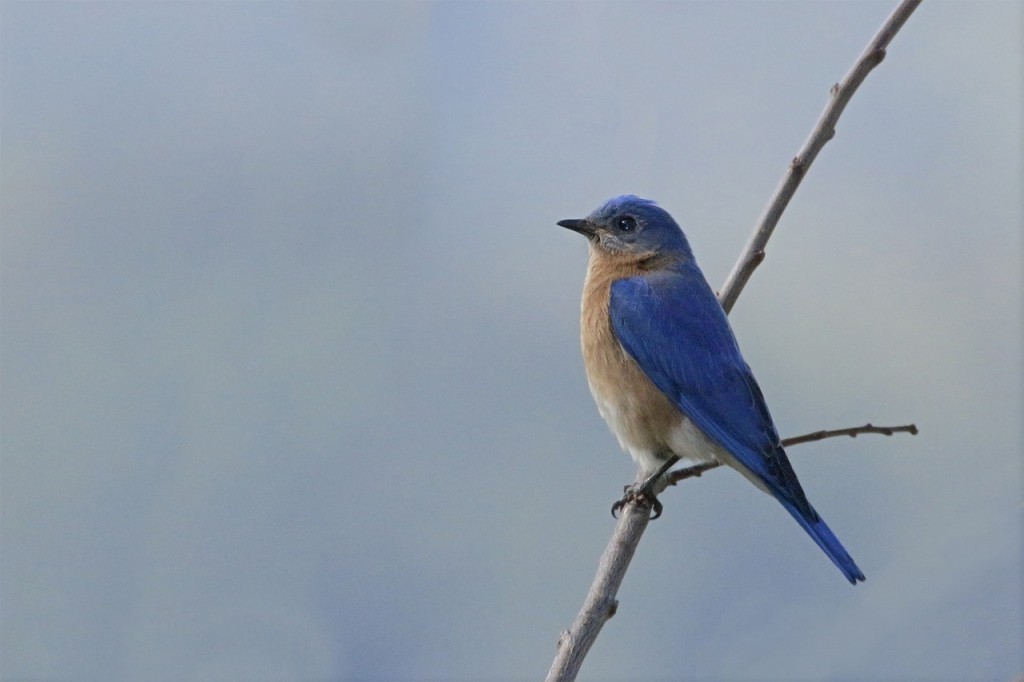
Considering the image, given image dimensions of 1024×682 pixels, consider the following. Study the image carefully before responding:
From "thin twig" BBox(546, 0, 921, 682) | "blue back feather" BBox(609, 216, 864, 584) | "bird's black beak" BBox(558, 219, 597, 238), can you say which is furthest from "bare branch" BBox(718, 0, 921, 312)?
"bird's black beak" BBox(558, 219, 597, 238)

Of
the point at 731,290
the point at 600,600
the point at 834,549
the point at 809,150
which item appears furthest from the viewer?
the point at 731,290

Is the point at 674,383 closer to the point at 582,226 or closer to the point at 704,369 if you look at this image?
the point at 704,369

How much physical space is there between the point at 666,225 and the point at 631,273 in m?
0.23

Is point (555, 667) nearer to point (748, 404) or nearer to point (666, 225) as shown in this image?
point (748, 404)

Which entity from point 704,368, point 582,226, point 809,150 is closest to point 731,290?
point 704,368

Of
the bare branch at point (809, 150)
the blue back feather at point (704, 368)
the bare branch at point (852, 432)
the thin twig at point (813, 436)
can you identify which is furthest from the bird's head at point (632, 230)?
the bare branch at point (852, 432)

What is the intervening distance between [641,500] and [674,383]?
0.38 meters

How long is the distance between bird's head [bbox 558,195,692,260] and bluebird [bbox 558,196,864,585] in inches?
3.0

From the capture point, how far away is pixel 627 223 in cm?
318

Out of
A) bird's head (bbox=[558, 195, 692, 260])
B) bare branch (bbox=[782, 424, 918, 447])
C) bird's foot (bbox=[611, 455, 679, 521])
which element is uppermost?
bird's head (bbox=[558, 195, 692, 260])

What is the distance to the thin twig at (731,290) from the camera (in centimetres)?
198

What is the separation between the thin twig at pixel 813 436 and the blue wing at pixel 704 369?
11cm

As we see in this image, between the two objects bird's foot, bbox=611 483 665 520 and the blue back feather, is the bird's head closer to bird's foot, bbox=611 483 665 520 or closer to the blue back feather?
the blue back feather

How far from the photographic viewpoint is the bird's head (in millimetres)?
3139
